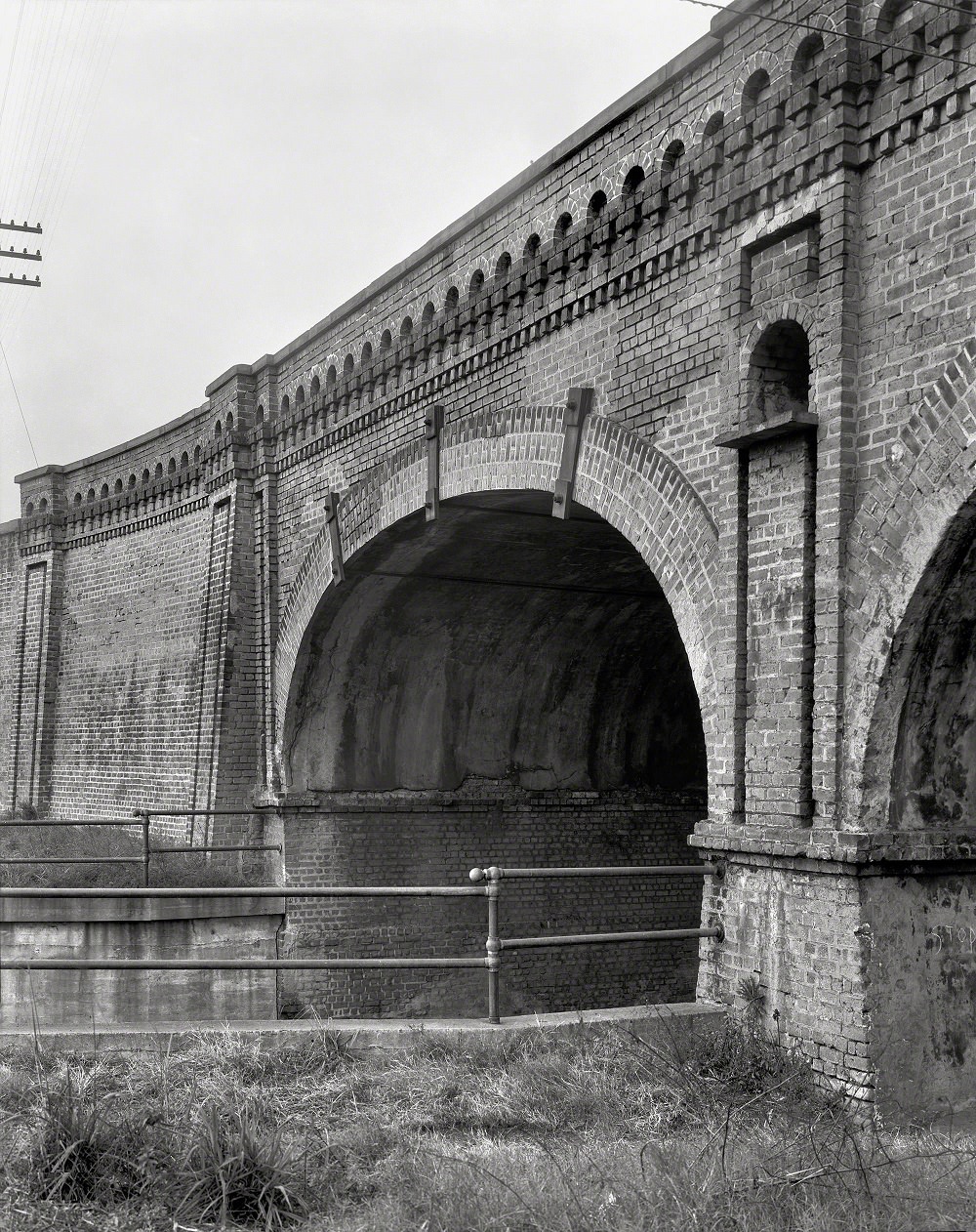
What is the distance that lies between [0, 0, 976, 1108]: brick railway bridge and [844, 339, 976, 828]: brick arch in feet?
0.07

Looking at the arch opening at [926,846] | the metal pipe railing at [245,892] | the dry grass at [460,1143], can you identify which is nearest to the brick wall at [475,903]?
the metal pipe railing at [245,892]

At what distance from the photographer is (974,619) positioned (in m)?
7.05

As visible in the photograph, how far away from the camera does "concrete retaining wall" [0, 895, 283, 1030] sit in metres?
12.5

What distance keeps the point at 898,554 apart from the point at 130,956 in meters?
8.98

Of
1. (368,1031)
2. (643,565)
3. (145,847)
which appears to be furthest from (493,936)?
(145,847)

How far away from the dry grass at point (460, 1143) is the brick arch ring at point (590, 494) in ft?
7.24

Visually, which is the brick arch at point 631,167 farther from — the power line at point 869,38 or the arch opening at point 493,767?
the arch opening at point 493,767

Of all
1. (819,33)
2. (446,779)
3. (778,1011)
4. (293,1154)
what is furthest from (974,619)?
(446,779)

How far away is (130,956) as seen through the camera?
511 inches

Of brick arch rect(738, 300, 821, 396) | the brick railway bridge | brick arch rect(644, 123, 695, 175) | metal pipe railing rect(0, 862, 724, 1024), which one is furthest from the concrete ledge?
brick arch rect(644, 123, 695, 175)

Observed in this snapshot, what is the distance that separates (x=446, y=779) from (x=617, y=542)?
3.81 metres

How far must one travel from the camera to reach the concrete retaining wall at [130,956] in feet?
40.9

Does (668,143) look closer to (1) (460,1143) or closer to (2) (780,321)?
(2) (780,321)

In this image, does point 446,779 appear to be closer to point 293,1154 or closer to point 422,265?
point 422,265
